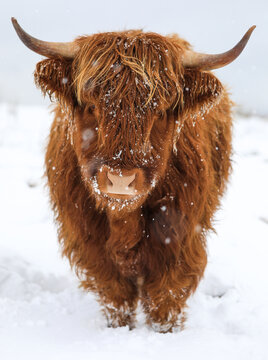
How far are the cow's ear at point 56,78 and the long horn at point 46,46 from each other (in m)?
0.05

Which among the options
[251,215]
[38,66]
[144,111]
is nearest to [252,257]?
[251,215]

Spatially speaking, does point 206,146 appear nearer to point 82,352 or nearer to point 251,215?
point 82,352

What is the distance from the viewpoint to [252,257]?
144 inches

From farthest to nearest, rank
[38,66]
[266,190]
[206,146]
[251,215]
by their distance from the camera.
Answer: [266,190] → [251,215] → [206,146] → [38,66]

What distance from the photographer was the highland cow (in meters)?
1.93

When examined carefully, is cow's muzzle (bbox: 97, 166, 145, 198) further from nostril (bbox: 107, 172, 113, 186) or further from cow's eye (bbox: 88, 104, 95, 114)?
cow's eye (bbox: 88, 104, 95, 114)

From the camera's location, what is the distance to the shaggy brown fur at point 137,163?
1.95 m

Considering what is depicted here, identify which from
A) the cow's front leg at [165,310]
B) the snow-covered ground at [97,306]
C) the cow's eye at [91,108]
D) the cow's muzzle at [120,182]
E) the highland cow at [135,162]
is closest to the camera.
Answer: the cow's muzzle at [120,182]

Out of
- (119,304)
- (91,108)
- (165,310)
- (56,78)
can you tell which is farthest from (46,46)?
(165,310)

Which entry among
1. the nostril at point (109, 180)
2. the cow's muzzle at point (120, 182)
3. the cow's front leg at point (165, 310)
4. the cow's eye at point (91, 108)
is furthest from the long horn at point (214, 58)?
the cow's front leg at point (165, 310)

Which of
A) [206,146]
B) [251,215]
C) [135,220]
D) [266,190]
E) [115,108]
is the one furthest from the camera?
[266,190]

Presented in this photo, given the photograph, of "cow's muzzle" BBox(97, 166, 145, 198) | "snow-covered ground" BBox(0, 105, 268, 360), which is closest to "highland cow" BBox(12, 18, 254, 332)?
"cow's muzzle" BBox(97, 166, 145, 198)

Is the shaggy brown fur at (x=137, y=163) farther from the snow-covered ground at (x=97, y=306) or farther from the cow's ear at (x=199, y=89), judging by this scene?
the snow-covered ground at (x=97, y=306)

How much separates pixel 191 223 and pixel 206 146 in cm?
49
